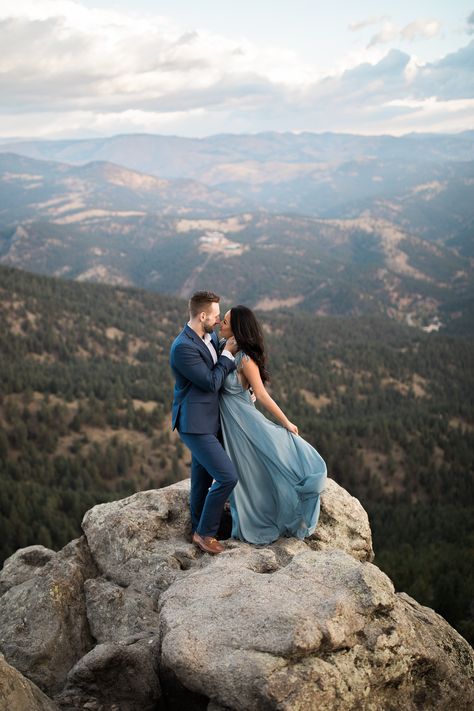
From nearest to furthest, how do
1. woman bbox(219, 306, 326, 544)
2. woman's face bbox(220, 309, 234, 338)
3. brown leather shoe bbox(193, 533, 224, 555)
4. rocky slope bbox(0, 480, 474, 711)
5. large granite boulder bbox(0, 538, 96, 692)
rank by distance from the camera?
rocky slope bbox(0, 480, 474, 711), large granite boulder bbox(0, 538, 96, 692), woman's face bbox(220, 309, 234, 338), brown leather shoe bbox(193, 533, 224, 555), woman bbox(219, 306, 326, 544)

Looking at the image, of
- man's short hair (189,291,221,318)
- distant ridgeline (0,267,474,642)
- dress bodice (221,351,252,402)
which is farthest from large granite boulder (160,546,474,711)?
distant ridgeline (0,267,474,642)

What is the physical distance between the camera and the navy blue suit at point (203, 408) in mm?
10961

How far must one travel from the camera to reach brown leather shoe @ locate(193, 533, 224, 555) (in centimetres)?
1196

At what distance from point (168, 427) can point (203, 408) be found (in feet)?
340

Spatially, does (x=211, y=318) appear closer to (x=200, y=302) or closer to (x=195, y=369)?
(x=200, y=302)

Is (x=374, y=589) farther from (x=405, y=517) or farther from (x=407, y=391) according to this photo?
(x=407, y=391)

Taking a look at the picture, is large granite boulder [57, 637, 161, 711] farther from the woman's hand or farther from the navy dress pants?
the woman's hand

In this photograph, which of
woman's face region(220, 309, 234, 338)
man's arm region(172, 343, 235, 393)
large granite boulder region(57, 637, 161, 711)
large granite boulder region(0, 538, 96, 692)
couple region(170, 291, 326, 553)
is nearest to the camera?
large granite boulder region(57, 637, 161, 711)

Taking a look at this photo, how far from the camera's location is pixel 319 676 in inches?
297

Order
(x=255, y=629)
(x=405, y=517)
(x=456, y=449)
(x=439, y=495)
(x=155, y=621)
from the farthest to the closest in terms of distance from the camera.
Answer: (x=456, y=449) → (x=439, y=495) → (x=405, y=517) → (x=155, y=621) → (x=255, y=629)

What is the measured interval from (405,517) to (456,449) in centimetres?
3569

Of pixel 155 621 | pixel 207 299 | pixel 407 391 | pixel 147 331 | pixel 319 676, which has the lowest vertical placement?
pixel 407 391

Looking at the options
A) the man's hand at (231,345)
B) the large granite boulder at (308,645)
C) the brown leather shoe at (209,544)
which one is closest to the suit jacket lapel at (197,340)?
the man's hand at (231,345)

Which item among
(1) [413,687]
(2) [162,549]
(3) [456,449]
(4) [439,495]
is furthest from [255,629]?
(3) [456,449]
